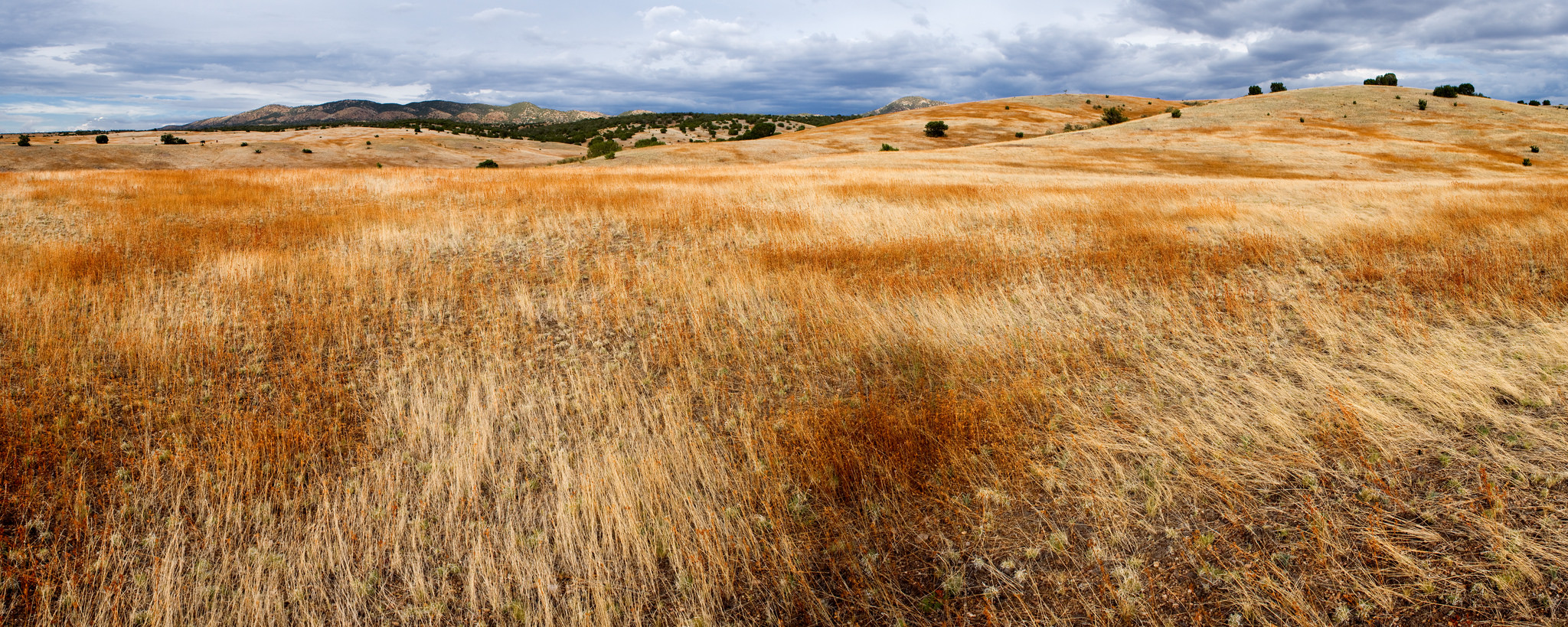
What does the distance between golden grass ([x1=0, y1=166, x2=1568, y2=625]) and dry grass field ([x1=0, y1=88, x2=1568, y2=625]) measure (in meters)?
0.03

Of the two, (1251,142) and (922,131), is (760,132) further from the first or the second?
(1251,142)

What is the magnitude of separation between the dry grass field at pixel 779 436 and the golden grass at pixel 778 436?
0.03m

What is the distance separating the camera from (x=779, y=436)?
4625 mm

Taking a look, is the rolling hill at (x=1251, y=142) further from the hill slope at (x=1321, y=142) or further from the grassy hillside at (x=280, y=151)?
the grassy hillside at (x=280, y=151)

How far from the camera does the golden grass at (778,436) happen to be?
10.6ft

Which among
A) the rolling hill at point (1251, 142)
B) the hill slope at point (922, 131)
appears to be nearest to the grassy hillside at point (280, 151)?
the hill slope at point (922, 131)

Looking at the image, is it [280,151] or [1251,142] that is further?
[280,151]

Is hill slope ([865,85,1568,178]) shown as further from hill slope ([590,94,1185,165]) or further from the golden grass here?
the golden grass

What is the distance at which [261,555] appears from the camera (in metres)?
3.52

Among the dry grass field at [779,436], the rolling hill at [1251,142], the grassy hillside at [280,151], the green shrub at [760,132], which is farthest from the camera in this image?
the green shrub at [760,132]

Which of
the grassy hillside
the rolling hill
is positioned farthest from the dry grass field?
the grassy hillside

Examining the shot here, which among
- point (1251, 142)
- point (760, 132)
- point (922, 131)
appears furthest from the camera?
point (760, 132)

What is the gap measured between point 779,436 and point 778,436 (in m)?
0.01

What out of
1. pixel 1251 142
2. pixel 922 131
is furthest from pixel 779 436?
pixel 922 131
